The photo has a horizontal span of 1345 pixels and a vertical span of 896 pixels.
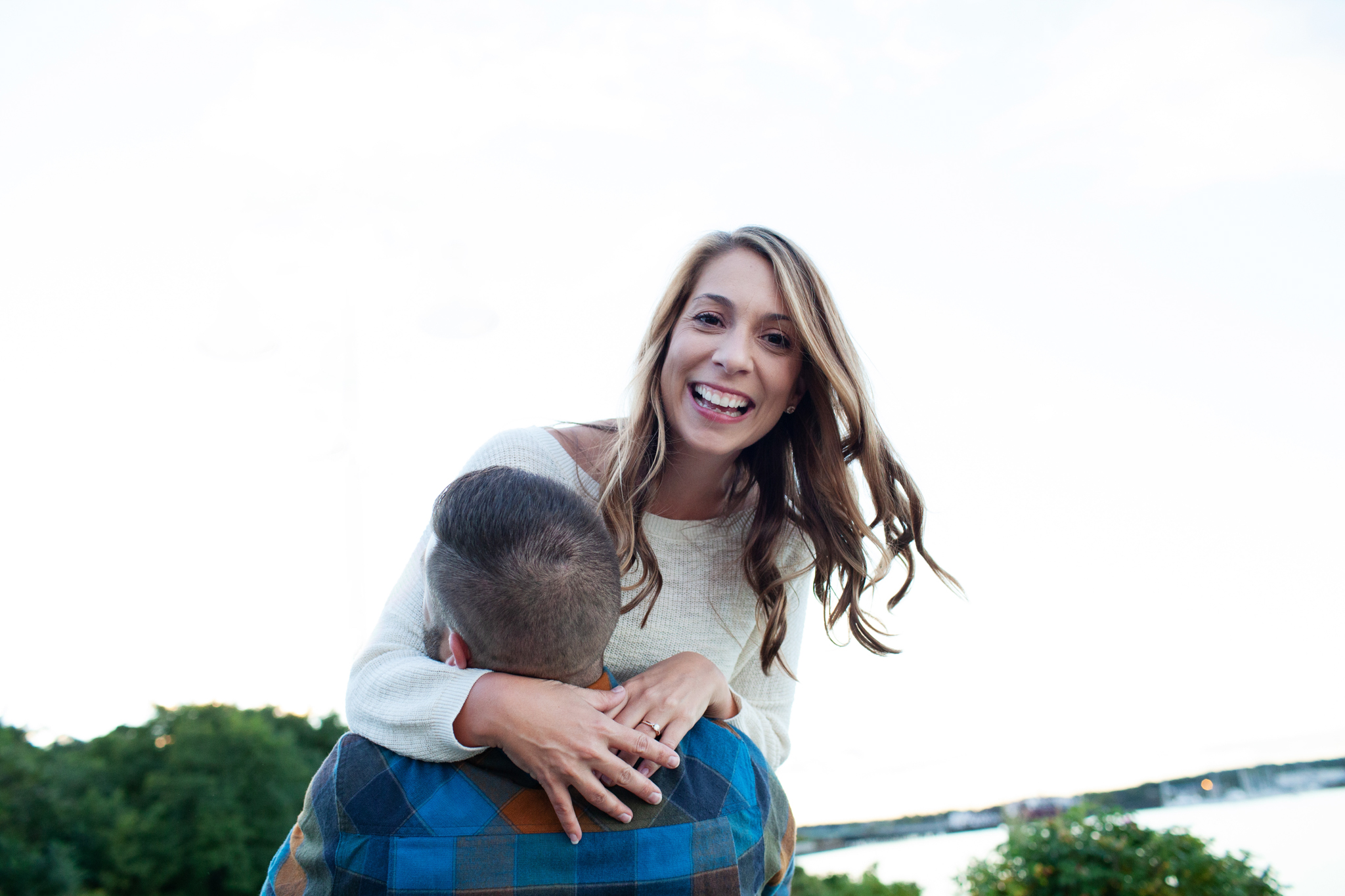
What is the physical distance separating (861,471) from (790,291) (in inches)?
22.5

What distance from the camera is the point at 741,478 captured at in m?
2.85

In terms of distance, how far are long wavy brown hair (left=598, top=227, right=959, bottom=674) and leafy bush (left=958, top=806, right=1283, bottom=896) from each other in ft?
10.9

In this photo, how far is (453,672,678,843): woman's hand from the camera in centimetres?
144

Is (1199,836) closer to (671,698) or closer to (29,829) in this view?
(671,698)

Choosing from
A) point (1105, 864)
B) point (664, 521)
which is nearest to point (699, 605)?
point (664, 521)

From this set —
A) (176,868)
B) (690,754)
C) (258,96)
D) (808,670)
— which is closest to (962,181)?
(258,96)

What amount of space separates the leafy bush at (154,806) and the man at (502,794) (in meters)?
8.75

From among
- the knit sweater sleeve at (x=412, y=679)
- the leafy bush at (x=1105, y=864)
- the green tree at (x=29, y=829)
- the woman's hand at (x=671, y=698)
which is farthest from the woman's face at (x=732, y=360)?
the green tree at (x=29, y=829)

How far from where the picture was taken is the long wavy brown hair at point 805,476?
8.24ft

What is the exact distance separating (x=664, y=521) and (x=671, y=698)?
1.01 m

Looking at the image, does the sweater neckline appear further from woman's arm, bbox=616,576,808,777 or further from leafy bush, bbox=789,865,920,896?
leafy bush, bbox=789,865,920,896

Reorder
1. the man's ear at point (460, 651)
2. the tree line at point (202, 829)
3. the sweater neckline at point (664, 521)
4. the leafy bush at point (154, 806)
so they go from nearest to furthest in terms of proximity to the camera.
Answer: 1. the man's ear at point (460, 651)
2. the sweater neckline at point (664, 521)
3. the tree line at point (202, 829)
4. the leafy bush at point (154, 806)

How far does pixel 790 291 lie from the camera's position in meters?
2.46

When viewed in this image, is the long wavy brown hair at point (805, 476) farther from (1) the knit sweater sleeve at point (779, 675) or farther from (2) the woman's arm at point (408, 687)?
(2) the woman's arm at point (408, 687)
